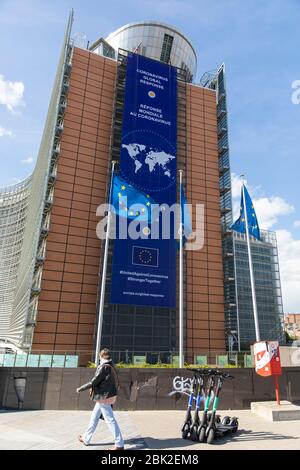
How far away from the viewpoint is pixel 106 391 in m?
7.00

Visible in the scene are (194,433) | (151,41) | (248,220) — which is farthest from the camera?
(151,41)

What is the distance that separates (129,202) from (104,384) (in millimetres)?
9550

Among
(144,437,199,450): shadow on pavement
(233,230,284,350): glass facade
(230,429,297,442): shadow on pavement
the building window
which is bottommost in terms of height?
A: (144,437,199,450): shadow on pavement

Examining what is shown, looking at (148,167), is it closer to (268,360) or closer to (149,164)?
(149,164)

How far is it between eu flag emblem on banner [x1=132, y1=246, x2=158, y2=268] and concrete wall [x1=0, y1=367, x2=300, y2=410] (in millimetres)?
19064

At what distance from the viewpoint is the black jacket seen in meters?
6.98

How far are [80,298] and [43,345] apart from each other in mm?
5058

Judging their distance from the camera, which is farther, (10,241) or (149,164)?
(10,241)

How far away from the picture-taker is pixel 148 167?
3481 centimetres

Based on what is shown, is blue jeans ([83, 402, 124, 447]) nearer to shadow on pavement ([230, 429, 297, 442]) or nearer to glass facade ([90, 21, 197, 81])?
shadow on pavement ([230, 429, 297, 442])

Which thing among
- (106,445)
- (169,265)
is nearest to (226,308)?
(169,265)

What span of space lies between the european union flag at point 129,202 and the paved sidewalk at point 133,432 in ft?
26.6

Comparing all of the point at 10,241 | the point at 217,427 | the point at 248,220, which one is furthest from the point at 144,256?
the point at 10,241

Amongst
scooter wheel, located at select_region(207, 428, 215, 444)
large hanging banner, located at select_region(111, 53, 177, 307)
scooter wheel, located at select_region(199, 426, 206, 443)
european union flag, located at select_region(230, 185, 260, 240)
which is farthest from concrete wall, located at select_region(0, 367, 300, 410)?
large hanging banner, located at select_region(111, 53, 177, 307)
